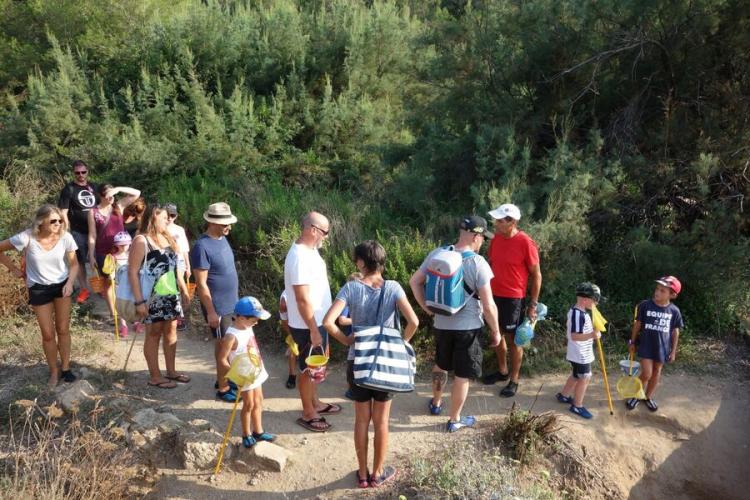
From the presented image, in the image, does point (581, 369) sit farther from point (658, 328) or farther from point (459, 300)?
point (459, 300)

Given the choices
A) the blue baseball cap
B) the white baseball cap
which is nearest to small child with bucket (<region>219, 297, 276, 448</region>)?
the blue baseball cap

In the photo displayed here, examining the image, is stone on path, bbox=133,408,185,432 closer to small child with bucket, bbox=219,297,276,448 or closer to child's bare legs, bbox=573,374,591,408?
small child with bucket, bbox=219,297,276,448

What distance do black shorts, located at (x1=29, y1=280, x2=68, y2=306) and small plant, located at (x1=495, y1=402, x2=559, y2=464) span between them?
4102mm

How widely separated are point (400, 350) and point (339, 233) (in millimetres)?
3806

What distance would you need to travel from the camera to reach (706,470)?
219 inches

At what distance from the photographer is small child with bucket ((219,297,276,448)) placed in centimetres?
447

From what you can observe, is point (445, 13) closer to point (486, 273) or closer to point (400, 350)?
point (486, 273)

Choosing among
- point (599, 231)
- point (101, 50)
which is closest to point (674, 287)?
point (599, 231)

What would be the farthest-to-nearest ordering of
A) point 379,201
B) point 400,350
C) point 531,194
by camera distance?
1. point 379,201
2. point 531,194
3. point 400,350

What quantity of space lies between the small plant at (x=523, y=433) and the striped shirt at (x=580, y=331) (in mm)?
729

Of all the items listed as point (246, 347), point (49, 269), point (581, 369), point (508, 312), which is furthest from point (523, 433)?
point (49, 269)

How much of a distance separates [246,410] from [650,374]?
3.88 metres

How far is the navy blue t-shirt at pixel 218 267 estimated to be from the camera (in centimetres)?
505

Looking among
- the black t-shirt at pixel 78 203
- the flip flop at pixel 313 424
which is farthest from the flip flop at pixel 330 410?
the black t-shirt at pixel 78 203
